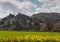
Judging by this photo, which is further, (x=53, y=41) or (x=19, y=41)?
(x=53, y=41)

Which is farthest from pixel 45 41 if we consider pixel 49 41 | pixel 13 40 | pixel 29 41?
pixel 13 40

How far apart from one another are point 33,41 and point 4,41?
17.4 ft

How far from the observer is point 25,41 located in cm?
3150

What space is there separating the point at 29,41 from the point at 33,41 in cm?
72

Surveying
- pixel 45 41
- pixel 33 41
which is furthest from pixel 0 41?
pixel 45 41

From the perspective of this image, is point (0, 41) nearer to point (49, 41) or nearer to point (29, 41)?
point (29, 41)

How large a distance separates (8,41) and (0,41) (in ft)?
5.03

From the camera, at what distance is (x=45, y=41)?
1271 inches

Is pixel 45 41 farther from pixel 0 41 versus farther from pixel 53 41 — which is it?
pixel 0 41

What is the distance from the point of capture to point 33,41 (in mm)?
31906

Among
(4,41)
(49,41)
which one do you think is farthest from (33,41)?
(4,41)

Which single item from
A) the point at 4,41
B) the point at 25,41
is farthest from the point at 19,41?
the point at 4,41

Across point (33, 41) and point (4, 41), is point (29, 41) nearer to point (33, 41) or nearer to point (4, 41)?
point (33, 41)

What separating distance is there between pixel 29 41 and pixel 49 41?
11.9ft
